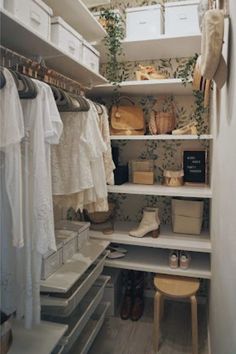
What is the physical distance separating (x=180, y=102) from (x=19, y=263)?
1746 mm

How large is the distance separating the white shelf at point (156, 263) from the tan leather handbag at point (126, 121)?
938 millimetres

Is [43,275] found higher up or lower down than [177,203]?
lower down

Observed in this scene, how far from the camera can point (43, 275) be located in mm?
1399

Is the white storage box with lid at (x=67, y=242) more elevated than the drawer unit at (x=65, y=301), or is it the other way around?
the white storage box with lid at (x=67, y=242)

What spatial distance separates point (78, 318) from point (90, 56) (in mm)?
1569

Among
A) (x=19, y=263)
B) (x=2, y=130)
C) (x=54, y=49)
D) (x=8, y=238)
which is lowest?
(x=19, y=263)

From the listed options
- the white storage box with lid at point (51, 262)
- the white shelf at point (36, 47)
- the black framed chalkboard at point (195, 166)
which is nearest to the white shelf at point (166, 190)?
the black framed chalkboard at point (195, 166)

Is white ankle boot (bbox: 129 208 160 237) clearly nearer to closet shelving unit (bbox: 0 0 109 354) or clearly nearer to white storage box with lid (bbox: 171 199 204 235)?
white storage box with lid (bbox: 171 199 204 235)

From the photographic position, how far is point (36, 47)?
1304mm

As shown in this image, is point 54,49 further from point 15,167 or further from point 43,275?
point 43,275

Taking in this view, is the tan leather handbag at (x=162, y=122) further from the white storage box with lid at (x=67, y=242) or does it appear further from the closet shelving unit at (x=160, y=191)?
the white storage box with lid at (x=67, y=242)

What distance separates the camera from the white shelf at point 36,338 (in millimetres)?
1124

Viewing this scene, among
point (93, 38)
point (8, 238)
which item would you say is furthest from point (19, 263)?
point (93, 38)

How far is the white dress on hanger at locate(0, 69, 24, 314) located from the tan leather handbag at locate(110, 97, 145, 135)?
1.17 metres
